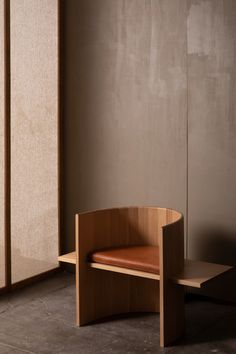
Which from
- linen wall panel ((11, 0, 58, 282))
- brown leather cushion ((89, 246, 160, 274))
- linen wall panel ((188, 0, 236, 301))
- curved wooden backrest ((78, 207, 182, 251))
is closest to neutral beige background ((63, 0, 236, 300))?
linen wall panel ((188, 0, 236, 301))

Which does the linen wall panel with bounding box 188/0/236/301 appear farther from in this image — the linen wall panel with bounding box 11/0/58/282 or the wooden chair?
the linen wall panel with bounding box 11/0/58/282

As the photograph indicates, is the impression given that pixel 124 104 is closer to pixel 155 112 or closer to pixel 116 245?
pixel 155 112

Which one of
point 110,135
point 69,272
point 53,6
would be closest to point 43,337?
point 69,272

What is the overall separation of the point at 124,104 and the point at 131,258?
1310 mm

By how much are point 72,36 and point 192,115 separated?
1200 mm

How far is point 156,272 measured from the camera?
3496mm

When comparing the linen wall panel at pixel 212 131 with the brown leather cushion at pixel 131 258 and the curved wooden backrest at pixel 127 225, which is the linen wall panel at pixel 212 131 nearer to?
the curved wooden backrest at pixel 127 225

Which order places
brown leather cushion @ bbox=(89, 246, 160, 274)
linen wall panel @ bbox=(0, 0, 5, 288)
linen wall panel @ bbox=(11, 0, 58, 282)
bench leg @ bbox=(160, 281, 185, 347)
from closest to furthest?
Result: bench leg @ bbox=(160, 281, 185, 347), brown leather cushion @ bbox=(89, 246, 160, 274), linen wall panel @ bbox=(0, 0, 5, 288), linen wall panel @ bbox=(11, 0, 58, 282)

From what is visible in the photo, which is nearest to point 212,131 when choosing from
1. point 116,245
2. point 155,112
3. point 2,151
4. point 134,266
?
point 155,112

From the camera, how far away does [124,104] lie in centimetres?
448

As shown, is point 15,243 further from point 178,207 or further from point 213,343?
point 213,343

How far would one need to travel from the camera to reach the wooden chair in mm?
3459

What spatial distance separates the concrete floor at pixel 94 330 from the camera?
3434mm

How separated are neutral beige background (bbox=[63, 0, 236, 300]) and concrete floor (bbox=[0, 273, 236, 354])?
14.0 inches
